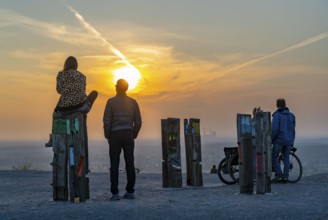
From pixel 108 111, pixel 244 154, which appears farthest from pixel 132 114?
pixel 244 154

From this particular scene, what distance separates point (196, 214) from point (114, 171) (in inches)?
107

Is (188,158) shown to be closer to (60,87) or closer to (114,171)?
(114,171)

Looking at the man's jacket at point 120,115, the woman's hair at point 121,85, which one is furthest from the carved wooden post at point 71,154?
the woman's hair at point 121,85

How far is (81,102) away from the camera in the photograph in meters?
11.6

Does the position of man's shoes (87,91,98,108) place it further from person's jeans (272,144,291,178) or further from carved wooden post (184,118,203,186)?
person's jeans (272,144,291,178)

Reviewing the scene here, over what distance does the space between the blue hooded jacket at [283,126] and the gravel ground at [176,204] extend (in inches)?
60.5

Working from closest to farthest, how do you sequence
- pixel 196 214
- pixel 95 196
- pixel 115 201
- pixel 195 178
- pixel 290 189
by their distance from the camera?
pixel 196 214
pixel 115 201
pixel 95 196
pixel 290 189
pixel 195 178

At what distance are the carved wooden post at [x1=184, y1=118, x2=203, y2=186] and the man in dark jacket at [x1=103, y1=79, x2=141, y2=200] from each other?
3808mm

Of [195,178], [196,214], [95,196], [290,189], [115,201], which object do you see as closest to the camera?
[196,214]

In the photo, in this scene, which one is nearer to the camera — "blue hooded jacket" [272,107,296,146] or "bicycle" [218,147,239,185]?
"bicycle" [218,147,239,185]

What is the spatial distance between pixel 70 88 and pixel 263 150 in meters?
4.38

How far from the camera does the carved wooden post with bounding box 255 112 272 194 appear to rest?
12820 millimetres

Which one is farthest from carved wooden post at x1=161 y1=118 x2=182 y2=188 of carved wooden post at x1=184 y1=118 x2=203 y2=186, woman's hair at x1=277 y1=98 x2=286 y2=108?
woman's hair at x1=277 y1=98 x2=286 y2=108

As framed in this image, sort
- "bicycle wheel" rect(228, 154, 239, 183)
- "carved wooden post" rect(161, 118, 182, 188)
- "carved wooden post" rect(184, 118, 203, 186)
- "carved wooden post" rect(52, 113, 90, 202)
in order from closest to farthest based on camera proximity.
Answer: "carved wooden post" rect(52, 113, 90, 202) < "carved wooden post" rect(161, 118, 182, 188) < "carved wooden post" rect(184, 118, 203, 186) < "bicycle wheel" rect(228, 154, 239, 183)
